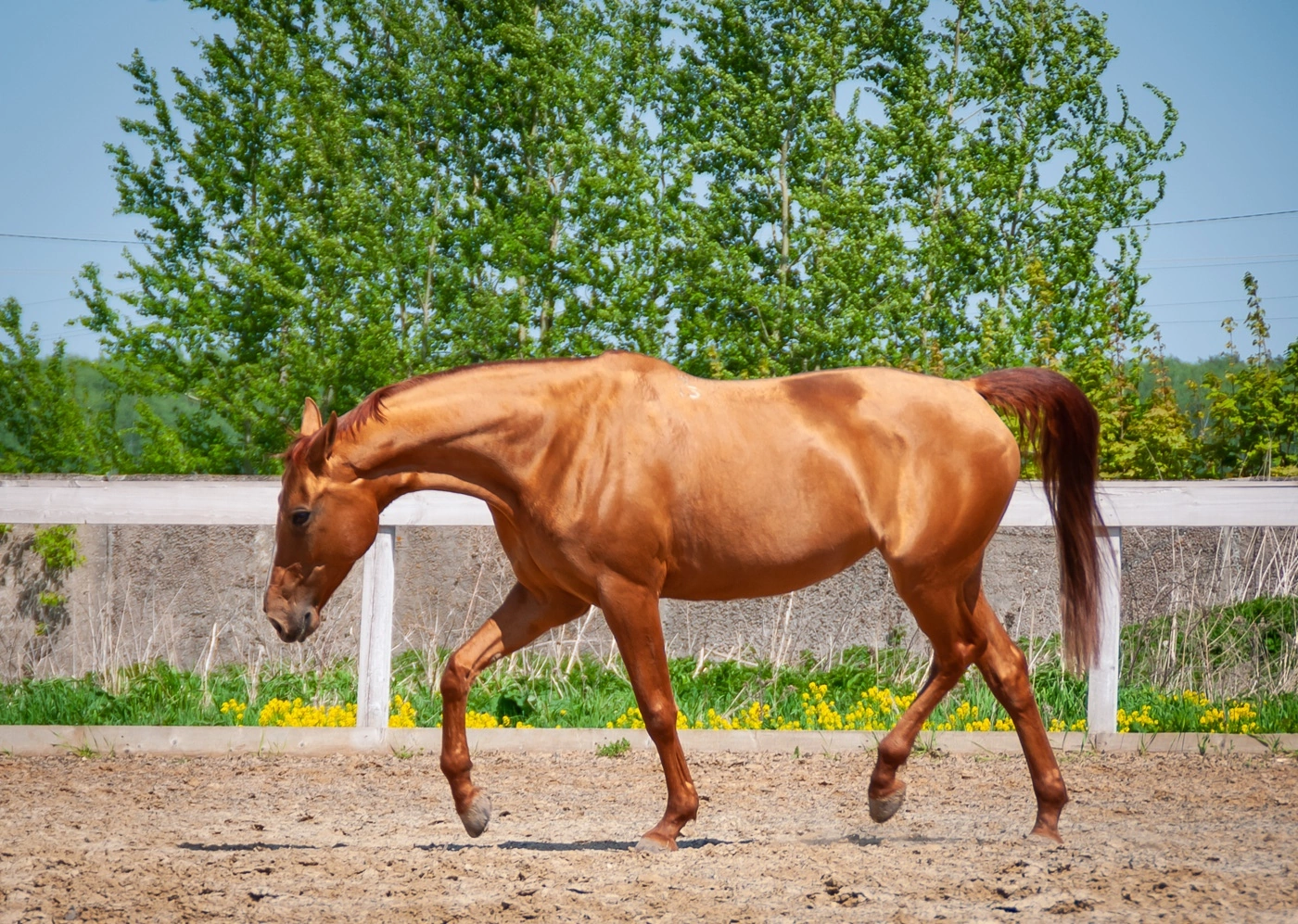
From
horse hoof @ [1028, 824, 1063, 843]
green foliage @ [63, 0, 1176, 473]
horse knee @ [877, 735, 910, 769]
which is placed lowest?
horse hoof @ [1028, 824, 1063, 843]

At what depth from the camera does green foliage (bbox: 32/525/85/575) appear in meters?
8.79

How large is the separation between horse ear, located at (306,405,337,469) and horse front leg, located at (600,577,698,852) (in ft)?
3.48

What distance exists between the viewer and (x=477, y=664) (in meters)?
4.34

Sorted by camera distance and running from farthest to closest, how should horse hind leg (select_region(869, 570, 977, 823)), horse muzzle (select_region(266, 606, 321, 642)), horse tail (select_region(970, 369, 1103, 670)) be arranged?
horse tail (select_region(970, 369, 1103, 670)), horse hind leg (select_region(869, 570, 977, 823)), horse muzzle (select_region(266, 606, 321, 642))

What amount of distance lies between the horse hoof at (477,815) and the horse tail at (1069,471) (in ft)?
7.76

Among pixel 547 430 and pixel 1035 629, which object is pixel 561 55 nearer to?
pixel 1035 629

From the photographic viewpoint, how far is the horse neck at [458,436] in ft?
13.8

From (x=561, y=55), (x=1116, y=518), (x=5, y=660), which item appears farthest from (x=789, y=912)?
(x=561, y=55)

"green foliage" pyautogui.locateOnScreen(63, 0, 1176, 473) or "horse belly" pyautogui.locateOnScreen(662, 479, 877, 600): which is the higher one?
"green foliage" pyautogui.locateOnScreen(63, 0, 1176, 473)

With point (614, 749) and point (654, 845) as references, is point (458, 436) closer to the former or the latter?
point (654, 845)

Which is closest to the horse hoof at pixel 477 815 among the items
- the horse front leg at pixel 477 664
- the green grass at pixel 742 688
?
the horse front leg at pixel 477 664

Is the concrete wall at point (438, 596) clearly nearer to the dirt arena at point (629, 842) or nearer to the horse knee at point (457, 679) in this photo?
the dirt arena at point (629, 842)

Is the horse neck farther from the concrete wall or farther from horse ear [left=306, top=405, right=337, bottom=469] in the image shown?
the concrete wall

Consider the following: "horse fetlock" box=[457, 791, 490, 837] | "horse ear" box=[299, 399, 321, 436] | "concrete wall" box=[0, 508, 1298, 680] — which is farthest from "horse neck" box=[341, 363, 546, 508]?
"concrete wall" box=[0, 508, 1298, 680]
